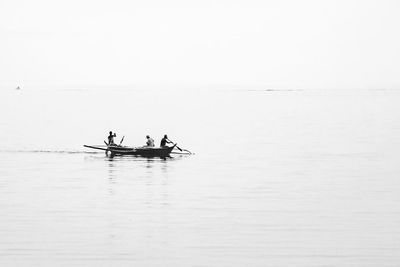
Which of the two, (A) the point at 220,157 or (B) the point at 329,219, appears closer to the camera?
(B) the point at 329,219

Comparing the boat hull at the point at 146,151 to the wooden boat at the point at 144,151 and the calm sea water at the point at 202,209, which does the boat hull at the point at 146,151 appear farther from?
the calm sea water at the point at 202,209

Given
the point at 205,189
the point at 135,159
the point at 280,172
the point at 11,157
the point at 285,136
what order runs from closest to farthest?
1. the point at 205,189
2. the point at 280,172
3. the point at 135,159
4. the point at 11,157
5. the point at 285,136

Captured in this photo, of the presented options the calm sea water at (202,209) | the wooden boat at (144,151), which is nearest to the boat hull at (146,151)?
the wooden boat at (144,151)

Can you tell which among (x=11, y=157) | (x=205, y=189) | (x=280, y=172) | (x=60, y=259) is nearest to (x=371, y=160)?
(x=280, y=172)

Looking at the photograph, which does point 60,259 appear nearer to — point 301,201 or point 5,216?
point 5,216

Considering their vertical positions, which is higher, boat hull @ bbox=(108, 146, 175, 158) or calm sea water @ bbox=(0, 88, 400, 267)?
boat hull @ bbox=(108, 146, 175, 158)

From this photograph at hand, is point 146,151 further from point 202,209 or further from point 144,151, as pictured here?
point 202,209

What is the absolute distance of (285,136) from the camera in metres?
90.8

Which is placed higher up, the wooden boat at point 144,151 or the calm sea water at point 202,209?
the wooden boat at point 144,151

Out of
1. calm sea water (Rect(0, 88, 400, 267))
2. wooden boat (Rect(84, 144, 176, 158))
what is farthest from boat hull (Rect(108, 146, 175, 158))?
calm sea water (Rect(0, 88, 400, 267))

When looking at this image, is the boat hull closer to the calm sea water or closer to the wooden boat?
the wooden boat

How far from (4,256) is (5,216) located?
7.49m

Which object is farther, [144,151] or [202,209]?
[144,151]

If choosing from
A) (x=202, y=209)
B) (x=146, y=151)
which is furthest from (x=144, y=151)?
(x=202, y=209)
